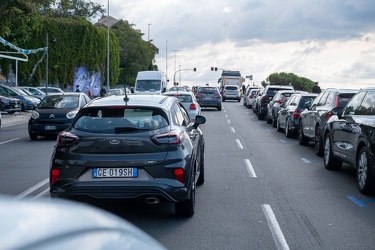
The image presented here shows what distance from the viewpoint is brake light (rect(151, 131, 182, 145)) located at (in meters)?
7.31

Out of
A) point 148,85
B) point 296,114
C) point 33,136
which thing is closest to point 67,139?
point 33,136

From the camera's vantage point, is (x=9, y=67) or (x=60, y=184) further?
(x=9, y=67)

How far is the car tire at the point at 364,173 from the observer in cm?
917

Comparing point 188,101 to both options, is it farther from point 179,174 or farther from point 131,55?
point 131,55

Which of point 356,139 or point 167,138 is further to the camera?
point 356,139

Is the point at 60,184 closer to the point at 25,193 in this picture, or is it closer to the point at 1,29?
the point at 25,193

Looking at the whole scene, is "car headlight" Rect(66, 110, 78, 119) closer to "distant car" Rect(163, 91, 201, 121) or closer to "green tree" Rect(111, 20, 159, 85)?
"distant car" Rect(163, 91, 201, 121)

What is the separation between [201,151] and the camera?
9.91 m

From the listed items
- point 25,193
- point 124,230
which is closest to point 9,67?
point 25,193

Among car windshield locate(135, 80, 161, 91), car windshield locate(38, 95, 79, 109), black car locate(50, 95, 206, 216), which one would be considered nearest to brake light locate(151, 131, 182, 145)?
black car locate(50, 95, 206, 216)

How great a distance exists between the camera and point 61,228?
153 cm

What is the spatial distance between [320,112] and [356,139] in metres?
5.70

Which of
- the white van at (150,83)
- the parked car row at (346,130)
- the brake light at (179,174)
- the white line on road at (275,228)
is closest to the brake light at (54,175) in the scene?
the brake light at (179,174)

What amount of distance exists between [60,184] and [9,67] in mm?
47511
